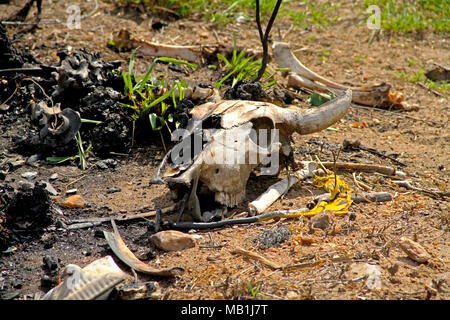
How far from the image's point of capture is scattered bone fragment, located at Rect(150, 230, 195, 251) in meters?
2.93

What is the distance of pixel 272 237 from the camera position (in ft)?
Result: 9.78

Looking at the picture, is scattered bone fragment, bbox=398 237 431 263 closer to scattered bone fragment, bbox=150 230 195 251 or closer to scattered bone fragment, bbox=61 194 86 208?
scattered bone fragment, bbox=150 230 195 251

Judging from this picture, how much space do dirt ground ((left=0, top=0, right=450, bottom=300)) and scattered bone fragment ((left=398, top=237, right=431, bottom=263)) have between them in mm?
31

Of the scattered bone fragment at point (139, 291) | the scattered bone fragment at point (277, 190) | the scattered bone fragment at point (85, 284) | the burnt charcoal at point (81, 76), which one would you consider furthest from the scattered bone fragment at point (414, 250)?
the burnt charcoal at point (81, 76)

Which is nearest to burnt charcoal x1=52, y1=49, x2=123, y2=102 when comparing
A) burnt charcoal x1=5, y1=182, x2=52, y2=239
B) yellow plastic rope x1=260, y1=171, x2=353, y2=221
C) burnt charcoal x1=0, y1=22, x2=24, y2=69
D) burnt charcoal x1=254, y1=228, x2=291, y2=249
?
burnt charcoal x1=0, y1=22, x2=24, y2=69

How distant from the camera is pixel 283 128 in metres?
3.58

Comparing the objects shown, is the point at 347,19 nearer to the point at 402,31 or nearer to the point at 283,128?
the point at 402,31

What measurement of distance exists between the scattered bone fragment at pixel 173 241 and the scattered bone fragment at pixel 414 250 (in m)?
1.07

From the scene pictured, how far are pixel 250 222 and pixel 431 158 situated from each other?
1746 mm

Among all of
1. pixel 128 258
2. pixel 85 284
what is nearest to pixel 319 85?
pixel 128 258

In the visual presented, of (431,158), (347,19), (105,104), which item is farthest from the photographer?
(347,19)

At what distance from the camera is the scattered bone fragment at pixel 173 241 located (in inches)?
115
